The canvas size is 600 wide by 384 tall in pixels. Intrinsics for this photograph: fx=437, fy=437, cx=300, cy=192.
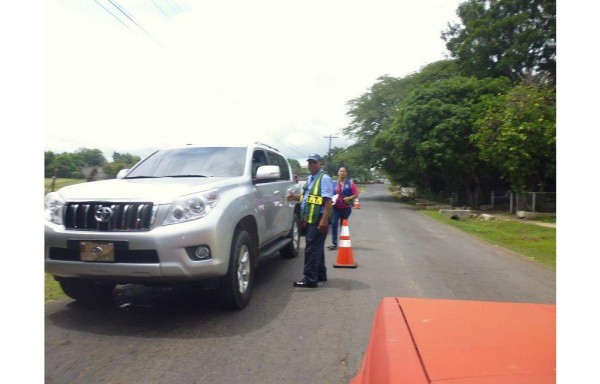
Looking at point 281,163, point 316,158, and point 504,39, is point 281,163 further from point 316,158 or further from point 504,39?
point 504,39

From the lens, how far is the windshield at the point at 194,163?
5660 mm

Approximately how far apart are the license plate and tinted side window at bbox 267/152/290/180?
3.43 m

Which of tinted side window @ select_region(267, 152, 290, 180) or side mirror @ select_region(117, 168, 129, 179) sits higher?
tinted side window @ select_region(267, 152, 290, 180)

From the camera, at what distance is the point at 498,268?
796cm

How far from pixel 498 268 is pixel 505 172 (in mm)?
15361

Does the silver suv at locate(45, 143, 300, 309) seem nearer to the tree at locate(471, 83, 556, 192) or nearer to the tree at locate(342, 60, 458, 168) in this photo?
the tree at locate(471, 83, 556, 192)

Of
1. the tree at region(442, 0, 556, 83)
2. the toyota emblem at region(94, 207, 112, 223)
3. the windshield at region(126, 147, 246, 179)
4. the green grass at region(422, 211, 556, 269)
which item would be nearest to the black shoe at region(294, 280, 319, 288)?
the windshield at region(126, 147, 246, 179)

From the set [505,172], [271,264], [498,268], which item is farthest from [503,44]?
[271,264]

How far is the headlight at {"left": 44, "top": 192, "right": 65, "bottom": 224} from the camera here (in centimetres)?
441

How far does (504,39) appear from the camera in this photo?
93.4ft

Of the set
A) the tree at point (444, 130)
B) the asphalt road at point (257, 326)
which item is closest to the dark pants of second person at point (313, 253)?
the asphalt road at point (257, 326)

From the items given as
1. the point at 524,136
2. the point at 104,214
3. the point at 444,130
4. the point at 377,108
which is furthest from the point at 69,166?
the point at 377,108

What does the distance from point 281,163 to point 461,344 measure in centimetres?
646
